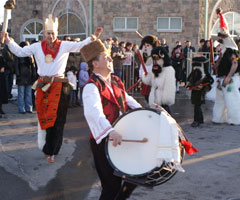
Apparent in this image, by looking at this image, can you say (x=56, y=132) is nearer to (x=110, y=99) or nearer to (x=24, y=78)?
(x=110, y=99)

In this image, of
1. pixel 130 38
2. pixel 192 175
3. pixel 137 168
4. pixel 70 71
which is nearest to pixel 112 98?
pixel 137 168

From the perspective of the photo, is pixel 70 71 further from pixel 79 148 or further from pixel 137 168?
pixel 137 168

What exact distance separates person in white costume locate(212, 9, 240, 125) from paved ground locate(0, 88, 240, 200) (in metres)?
0.43

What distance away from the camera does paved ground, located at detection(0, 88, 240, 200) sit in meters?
4.84

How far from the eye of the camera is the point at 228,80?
8.98m

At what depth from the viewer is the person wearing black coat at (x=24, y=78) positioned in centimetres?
1055

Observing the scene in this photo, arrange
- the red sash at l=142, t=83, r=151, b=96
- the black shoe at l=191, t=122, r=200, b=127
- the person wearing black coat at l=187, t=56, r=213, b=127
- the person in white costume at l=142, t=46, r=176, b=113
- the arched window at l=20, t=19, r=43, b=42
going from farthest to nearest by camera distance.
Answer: the arched window at l=20, t=19, r=43, b=42
the black shoe at l=191, t=122, r=200, b=127
the person wearing black coat at l=187, t=56, r=213, b=127
the red sash at l=142, t=83, r=151, b=96
the person in white costume at l=142, t=46, r=176, b=113

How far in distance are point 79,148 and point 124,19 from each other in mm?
14970

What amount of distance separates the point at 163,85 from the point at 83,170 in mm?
2732

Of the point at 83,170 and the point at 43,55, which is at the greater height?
the point at 43,55

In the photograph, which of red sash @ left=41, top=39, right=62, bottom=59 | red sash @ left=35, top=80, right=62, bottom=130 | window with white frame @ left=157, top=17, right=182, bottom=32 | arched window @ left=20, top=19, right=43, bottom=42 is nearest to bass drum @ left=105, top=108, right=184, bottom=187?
red sash @ left=35, top=80, right=62, bottom=130

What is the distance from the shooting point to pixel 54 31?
6.15 meters

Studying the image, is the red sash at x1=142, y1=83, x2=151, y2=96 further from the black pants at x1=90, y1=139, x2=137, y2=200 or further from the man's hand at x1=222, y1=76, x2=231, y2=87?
the black pants at x1=90, y1=139, x2=137, y2=200

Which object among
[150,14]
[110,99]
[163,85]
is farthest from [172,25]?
[110,99]
